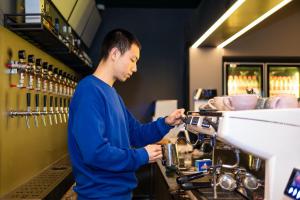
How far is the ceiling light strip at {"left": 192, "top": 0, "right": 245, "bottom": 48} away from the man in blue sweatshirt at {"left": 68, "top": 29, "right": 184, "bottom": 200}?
1151 millimetres

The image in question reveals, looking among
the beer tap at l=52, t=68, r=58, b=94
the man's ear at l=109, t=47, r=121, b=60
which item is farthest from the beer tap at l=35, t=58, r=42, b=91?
the man's ear at l=109, t=47, r=121, b=60

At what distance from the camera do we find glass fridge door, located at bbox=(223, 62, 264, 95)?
16.9 ft

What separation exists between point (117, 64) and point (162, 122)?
0.53 metres

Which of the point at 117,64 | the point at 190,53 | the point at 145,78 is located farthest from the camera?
the point at 145,78

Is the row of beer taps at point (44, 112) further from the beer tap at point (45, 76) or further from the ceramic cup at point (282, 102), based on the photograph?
the ceramic cup at point (282, 102)

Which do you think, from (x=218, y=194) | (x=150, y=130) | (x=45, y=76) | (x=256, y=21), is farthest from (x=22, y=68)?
(x=256, y=21)

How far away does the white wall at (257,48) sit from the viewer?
4918mm

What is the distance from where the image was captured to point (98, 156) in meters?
1.68

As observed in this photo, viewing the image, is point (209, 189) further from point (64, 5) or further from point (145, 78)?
point (145, 78)

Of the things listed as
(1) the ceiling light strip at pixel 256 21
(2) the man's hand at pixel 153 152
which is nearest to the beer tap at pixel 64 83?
(1) the ceiling light strip at pixel 256 21

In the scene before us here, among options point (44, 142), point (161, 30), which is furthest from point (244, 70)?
point (44, 142)

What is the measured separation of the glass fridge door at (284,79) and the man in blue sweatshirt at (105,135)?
3.64 m

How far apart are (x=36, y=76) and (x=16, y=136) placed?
1.86 feet

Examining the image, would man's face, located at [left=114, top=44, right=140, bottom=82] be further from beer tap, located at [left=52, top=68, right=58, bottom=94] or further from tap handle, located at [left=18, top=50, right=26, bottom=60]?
beer tap, located at [left=52, top=68, right=58, bottom=94]
